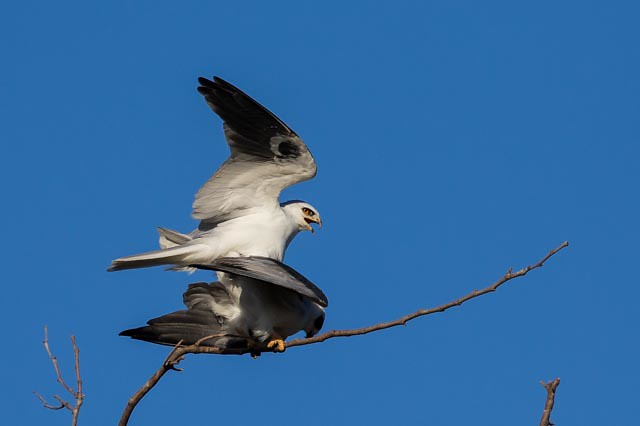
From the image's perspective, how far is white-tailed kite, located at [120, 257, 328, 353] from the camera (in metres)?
6.51

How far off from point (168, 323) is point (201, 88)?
5.33 ft

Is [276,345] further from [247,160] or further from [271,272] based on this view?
[247,160]

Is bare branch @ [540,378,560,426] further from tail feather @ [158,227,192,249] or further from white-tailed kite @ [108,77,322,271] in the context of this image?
tail feather @ [158,227,192,249]

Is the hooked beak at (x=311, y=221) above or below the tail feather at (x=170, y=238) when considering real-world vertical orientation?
above

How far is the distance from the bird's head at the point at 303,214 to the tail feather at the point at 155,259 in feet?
3.02

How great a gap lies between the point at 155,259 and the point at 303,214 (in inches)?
53.2

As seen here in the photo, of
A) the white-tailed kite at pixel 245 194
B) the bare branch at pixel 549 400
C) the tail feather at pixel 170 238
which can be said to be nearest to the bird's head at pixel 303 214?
the white-tailed kite at pixel 245 194

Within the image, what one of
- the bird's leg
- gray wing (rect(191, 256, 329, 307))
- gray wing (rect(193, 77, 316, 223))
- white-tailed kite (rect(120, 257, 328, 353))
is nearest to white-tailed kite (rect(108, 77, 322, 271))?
gray wing (rect(193, 77, 316, 223))

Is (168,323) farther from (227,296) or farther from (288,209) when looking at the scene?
(288,209)

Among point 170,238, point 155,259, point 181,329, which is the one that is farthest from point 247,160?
point 181,329

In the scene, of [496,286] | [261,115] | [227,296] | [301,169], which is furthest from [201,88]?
[496,286]

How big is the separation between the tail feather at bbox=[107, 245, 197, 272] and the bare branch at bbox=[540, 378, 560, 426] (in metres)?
3.17

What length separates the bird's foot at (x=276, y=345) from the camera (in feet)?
21.1

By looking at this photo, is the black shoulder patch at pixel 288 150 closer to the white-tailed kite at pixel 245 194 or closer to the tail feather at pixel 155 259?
the white-tailed kite at pixel 245 194
